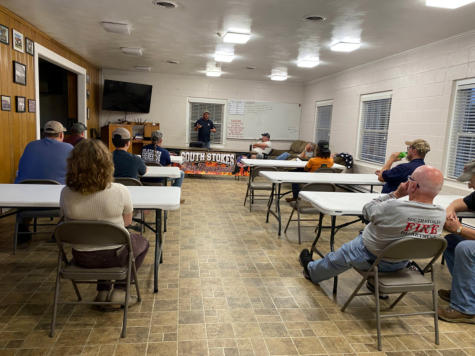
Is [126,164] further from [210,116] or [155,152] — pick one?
[210,116]

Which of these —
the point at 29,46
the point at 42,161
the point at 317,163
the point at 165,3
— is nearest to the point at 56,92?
the point at 29,46

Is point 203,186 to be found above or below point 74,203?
below

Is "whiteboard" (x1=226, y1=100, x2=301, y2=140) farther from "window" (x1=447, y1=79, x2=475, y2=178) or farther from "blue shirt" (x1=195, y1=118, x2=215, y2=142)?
"window" (x1=447, y1=79, x2=475, y2=178)

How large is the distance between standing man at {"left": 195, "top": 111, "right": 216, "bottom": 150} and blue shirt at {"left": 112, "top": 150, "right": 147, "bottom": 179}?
655cm

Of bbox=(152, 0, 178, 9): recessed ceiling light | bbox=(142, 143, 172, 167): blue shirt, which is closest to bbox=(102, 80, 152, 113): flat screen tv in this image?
bbox=(142, 143, 172, 167): blue shirt

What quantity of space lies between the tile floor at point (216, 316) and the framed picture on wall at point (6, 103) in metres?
2.08

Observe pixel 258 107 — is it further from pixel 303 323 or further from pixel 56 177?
pixel 303 323

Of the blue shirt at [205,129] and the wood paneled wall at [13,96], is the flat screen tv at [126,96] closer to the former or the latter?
the blue shirt at [205,129]

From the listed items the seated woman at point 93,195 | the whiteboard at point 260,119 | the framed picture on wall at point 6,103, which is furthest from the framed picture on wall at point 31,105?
the whiteboard at point 260,119

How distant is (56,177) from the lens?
3.36 m

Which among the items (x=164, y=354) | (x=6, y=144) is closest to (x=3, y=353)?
(x=164, y=354)

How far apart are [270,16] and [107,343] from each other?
4008mm

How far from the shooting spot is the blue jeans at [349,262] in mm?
2318

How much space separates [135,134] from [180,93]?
185 cm
